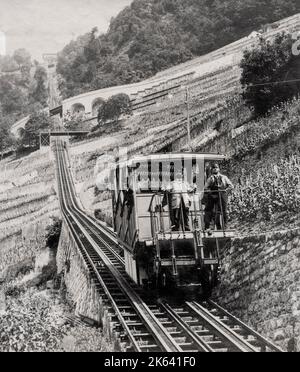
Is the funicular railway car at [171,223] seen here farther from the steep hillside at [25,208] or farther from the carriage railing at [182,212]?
the steep hillside at [25,208]

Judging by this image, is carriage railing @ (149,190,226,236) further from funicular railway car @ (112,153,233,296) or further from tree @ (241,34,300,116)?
tree @ (241,34,300,116)

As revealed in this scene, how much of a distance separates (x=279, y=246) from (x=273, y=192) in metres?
5.13

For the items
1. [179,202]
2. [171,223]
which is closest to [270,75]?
[171,223]

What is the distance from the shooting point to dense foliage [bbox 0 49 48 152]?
226 ft

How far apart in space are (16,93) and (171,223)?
7411cm

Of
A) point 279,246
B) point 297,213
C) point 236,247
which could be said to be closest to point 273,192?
point 297,213

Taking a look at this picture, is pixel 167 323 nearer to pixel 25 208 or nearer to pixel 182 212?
pixel 182 212

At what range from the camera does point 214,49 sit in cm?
8312

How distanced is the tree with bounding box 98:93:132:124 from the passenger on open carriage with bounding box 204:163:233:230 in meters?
46.5

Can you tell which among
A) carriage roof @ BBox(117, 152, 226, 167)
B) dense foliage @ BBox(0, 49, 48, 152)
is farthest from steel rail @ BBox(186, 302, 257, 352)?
dense foliage @ BBox(0, 49, 48, 152)

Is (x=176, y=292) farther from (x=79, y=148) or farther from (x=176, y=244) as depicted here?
(x=79, y=148)

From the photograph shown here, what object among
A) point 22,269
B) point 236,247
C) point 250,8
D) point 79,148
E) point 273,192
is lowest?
point 22,269

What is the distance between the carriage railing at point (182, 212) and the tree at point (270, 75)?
1489 cm
